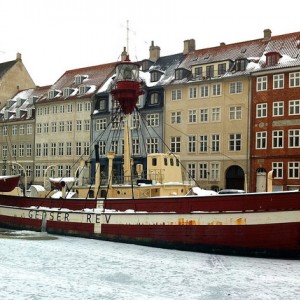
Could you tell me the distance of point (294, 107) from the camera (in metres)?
40.9

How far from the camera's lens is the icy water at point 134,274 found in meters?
14.6

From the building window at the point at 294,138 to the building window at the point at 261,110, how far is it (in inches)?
112

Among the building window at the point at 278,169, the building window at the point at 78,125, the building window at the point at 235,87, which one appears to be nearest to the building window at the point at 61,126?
the building window at the point at 78,125

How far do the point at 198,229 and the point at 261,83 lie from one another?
78.1 feet

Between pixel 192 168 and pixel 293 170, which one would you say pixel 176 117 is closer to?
pixel 192 168

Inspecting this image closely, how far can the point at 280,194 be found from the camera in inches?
794

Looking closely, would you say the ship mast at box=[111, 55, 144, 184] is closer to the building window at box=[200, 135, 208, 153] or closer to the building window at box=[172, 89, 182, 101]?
the building window at box=[200, 135, 208, 153]

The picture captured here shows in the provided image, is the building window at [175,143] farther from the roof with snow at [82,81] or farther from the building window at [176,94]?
the roof with snow at [82,81]

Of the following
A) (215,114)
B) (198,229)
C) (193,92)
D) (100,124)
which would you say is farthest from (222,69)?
(198,229)

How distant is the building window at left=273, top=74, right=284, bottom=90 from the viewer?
4153 centimetres

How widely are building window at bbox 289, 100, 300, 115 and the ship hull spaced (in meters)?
21.7

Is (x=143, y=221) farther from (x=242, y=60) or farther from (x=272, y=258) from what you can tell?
(x=242, y=60)

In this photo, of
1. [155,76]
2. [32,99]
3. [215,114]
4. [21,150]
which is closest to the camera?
[215,114]

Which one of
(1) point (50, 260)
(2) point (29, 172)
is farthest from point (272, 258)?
(2) point (29, 172)
